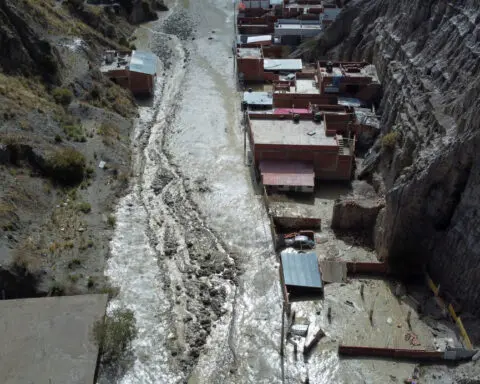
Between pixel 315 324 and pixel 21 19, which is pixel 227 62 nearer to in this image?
pixel 21 19

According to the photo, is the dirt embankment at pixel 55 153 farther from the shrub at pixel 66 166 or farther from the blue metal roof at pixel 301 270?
the blue metal roof at pixel 301 270

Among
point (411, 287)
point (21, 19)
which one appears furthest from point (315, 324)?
point (21, 19)

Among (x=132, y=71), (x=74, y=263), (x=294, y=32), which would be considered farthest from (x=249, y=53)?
(x=74, y=263)

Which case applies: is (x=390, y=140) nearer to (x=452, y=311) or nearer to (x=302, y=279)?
(x=302, y=279)

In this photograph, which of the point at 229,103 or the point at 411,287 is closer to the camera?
the point at 411,287

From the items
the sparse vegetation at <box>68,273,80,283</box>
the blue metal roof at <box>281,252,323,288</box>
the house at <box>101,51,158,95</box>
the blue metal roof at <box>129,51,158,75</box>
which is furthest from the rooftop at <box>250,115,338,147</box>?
the sparse vegetation at <box>68,273,80,283</box>
